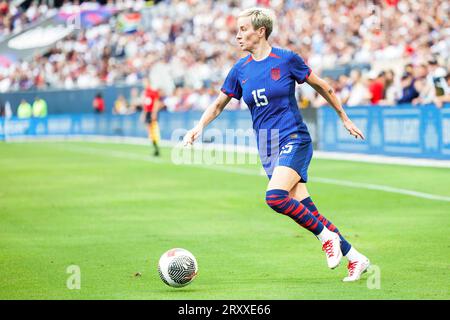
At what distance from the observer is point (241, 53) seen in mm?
36781

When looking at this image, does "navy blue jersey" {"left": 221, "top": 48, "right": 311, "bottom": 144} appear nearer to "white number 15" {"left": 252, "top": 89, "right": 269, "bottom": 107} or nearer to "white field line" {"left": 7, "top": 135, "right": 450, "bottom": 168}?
"white number 15" {"left": 252, "top": 89, "right": 269, "bottom": 107}

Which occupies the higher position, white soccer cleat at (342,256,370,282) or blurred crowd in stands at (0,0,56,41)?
blurred crowd in stands at (0,0,56,41)

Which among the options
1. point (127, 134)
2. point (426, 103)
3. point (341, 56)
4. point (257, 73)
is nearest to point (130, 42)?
point (127, 134)

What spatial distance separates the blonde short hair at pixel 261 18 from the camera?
28.9 feet

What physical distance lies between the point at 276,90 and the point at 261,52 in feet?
1.28

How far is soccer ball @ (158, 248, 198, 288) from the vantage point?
8.57 m

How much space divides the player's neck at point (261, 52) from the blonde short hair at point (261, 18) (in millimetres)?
126

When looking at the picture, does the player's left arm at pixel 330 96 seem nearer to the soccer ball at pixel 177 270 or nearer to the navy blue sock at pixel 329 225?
the navy blue sock at pixel 329 225

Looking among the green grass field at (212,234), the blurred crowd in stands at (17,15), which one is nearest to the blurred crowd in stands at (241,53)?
the blurred crowd in stands at (17,15)

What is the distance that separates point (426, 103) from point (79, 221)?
11.6 meters

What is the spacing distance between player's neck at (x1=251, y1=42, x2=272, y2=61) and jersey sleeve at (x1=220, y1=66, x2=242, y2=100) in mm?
279

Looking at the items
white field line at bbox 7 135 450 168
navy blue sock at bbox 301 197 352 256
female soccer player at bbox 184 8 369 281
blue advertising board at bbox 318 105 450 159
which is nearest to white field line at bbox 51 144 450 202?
white field line at bbox 7 135 450 168

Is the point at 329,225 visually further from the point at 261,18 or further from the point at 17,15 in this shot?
the point at 17,15
